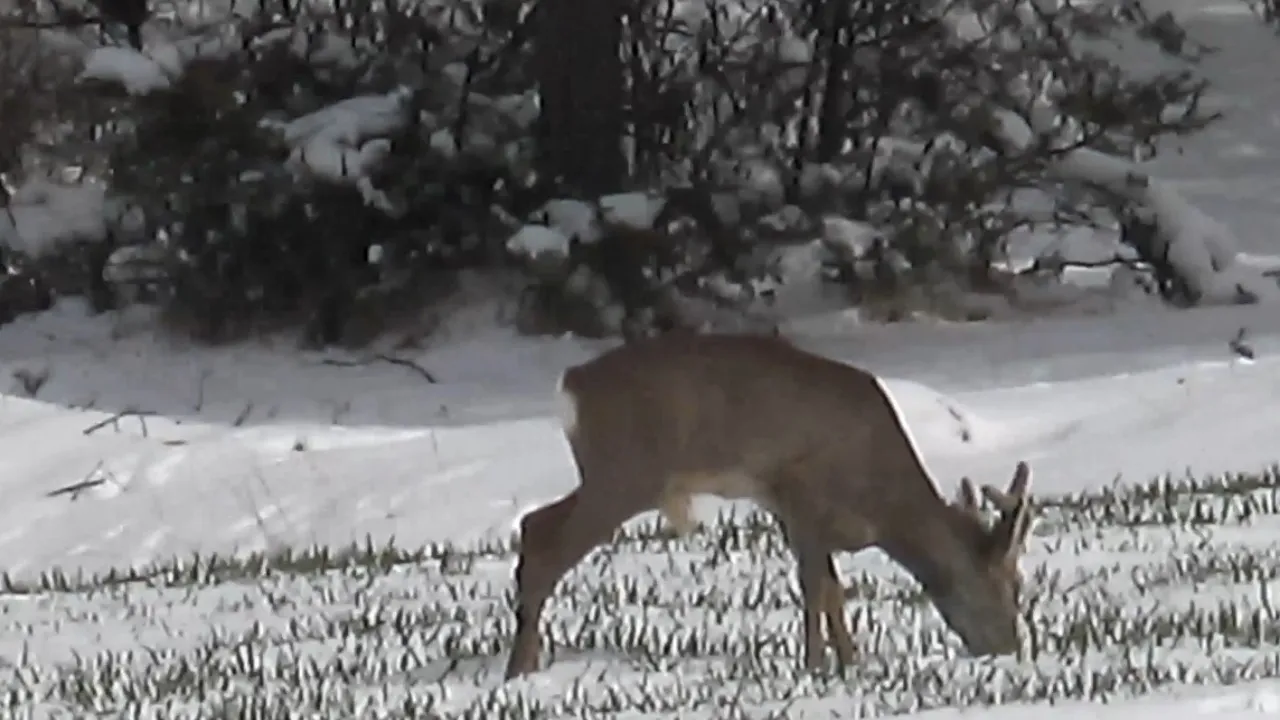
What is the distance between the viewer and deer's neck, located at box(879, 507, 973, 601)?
6531 mm

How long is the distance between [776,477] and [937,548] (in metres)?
0.46

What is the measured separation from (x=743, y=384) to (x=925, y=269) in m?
9.44

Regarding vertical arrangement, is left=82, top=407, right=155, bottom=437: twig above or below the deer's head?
below

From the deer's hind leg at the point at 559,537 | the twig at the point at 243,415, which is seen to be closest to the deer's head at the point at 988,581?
the deer's hind leg at the point at 559,537

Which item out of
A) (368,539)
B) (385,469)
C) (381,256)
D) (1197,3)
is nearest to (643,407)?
(368,539)

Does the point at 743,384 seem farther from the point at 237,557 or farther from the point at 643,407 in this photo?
the point at 237,557

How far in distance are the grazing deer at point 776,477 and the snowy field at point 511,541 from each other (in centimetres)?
16

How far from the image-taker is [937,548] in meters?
6.54

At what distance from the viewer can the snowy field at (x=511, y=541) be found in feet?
20.5

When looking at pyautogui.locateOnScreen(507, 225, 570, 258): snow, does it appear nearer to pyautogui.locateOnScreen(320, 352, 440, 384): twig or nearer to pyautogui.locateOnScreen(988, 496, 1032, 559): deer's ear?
pyautogui.locateOnScreen(320, 352, 440, 384): twig

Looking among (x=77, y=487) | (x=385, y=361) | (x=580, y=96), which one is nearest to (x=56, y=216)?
(x=385, y=361)

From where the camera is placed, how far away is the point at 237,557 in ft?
36.4

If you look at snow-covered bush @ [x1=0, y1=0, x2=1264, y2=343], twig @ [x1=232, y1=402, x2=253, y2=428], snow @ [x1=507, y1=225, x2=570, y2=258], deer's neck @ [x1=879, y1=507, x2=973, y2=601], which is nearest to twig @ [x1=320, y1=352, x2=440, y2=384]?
snow-covered bush @ [x1=0, y1=0, x2=1264, y2=343]

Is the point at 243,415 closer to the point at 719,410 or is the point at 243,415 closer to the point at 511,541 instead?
the point at 511,541
